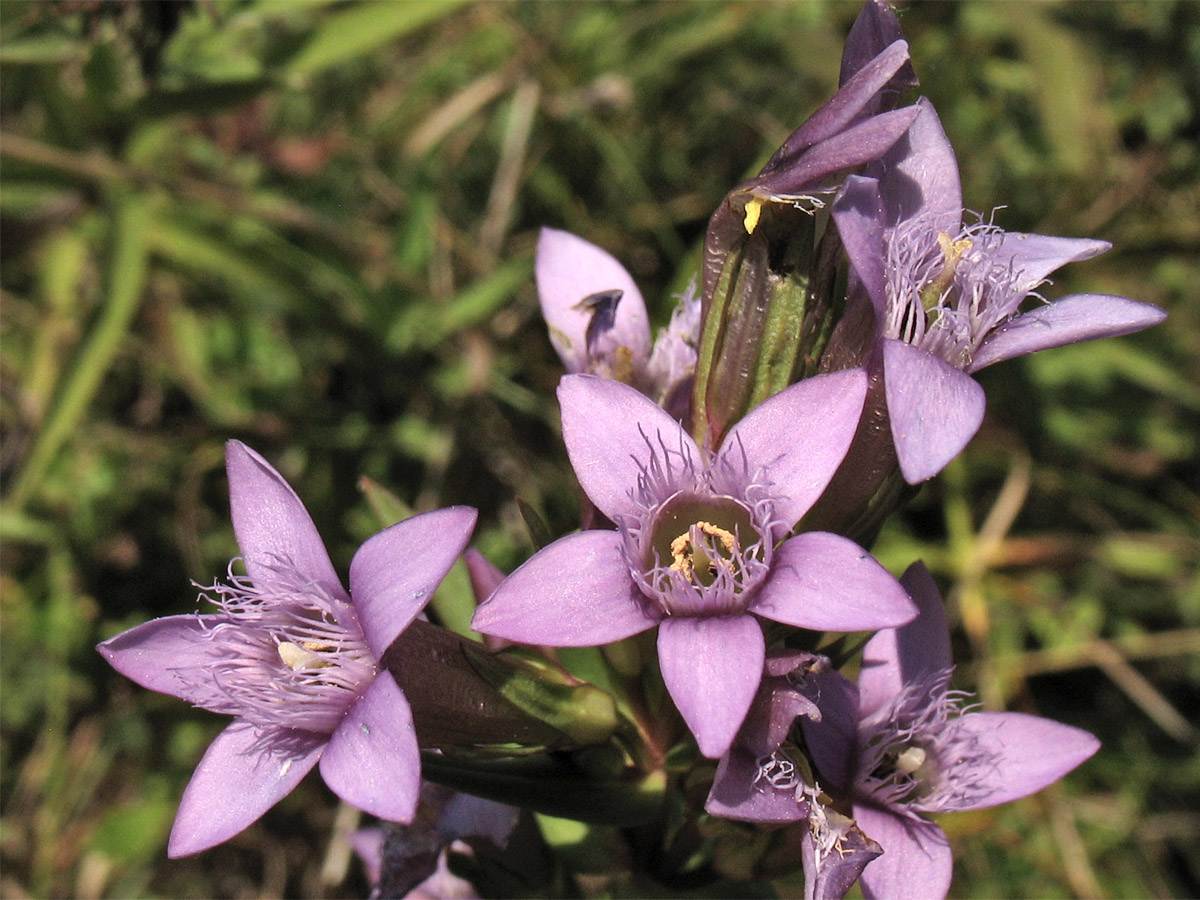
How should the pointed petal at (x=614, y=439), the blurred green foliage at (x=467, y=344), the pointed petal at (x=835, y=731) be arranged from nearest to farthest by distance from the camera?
the pointed petal at (x=614, y=439), the pointed petal at (x=835, y=731), the blurred green foliage at (x=467, y=344)

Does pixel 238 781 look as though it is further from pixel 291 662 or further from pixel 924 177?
pixel 924 177

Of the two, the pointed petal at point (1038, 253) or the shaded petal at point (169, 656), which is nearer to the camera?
the shaded petal at point (169, 656)

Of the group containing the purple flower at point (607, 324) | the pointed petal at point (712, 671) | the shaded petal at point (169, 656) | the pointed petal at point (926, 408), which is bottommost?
the shaded petal at point (169, 656)

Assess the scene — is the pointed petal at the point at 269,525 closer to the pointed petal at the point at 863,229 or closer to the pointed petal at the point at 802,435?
the pointed petal at the point at 802,435

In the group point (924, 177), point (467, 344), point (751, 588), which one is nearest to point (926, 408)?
point (751, 588)

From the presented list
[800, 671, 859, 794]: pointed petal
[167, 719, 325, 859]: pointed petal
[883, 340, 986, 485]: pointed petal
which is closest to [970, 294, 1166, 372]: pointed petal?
[883, 340, 986, 485]: pointed petal

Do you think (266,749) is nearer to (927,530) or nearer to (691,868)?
(691,868)

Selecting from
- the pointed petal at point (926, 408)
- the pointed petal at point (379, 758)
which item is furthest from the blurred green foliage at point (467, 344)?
the pointed petal at point (926, 408)
